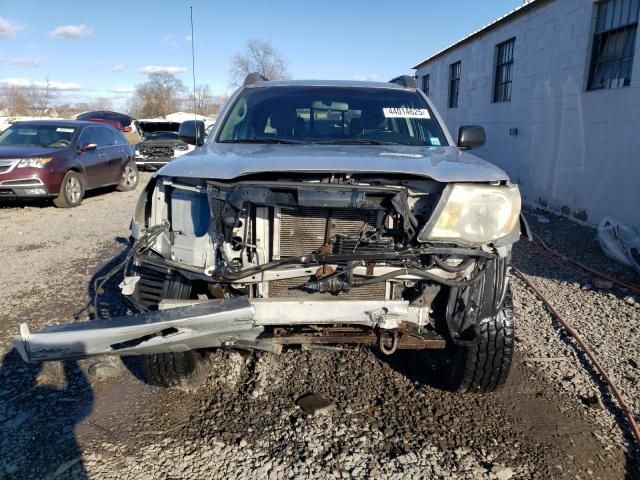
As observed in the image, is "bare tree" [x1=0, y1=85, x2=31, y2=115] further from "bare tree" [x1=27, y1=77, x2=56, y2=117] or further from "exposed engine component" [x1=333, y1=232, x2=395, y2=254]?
"exposed engine component" [x1=333, y1=232, x2=395, y2=254]

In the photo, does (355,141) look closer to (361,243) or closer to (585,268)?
(361,243)

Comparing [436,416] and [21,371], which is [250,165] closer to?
[436,416]

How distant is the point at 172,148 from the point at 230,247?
14.6 meters

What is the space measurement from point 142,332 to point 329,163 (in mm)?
1159

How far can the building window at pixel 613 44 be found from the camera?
740 cm

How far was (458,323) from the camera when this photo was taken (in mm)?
2674

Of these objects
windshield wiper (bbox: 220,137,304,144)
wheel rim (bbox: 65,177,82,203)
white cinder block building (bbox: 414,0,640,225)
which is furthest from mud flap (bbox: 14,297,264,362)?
wheel rim (bbox: 65,177,82,203)

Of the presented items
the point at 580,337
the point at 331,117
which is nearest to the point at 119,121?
the point at 331,117

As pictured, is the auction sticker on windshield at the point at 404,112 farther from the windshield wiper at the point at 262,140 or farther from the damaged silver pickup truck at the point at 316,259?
the damaged silver pickup truck at the point at 316,259

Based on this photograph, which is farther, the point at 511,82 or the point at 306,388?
the point at 511,82

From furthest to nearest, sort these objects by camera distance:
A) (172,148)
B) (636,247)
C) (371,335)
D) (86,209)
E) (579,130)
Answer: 1. (172,148)
2. (86,209)
3. (579,130)
4. (636,247)
5. (371,335)

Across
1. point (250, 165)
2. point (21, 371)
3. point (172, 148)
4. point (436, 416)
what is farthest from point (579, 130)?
point (172, 148)

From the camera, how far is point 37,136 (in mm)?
A: 10258

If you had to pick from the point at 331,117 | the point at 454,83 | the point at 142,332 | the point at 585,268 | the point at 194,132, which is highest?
the point at 454,83
